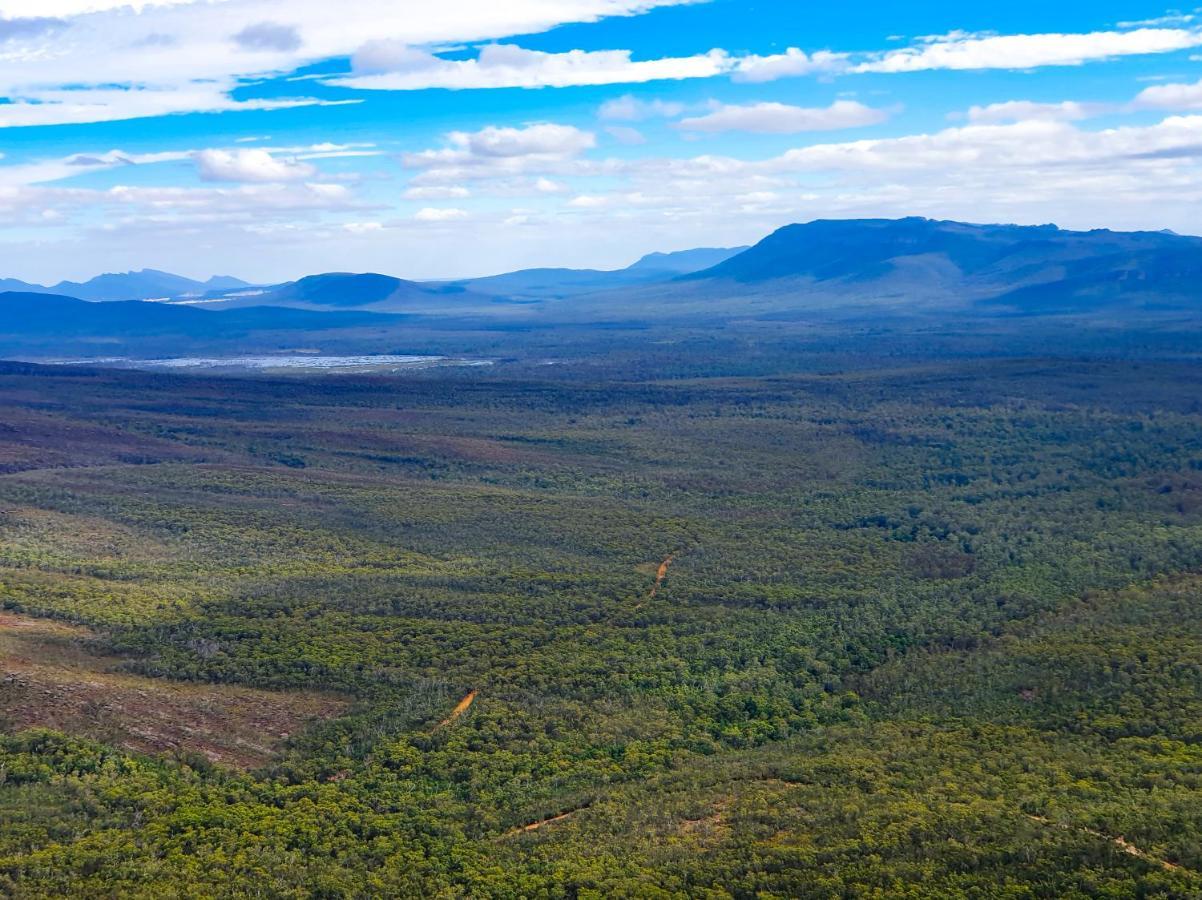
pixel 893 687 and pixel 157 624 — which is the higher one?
pixel 157 624

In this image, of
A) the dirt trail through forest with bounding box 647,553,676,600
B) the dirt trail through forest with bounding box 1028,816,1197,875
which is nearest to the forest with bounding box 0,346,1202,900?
the dirt trail through forest with bounding box 1028,816,1197,875

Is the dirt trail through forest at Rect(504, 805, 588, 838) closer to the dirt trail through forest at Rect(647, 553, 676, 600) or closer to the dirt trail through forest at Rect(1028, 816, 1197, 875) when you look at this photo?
the dirt trail through forest at Rect(1028, 816, 1197, 875)

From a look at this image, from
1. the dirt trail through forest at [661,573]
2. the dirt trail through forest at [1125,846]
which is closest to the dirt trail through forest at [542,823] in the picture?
the dirt trail through forest at [1125,846]

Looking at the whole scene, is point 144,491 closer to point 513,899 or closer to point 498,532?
point 498,532

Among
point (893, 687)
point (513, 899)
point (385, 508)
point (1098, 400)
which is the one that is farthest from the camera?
point (1098, 400)

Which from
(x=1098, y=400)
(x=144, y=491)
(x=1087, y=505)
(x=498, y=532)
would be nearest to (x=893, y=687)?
(x=498, y=532)

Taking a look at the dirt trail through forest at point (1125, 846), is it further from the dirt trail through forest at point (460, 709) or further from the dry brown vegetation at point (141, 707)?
the dry brown vegetation at point (141, 707)
